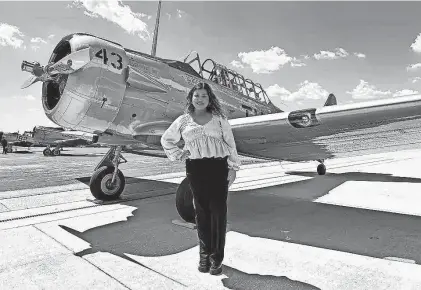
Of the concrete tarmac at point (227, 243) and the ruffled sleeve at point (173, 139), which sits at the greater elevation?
the ruffled sleeve at point (173, 139)

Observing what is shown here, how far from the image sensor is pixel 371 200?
5.61 m

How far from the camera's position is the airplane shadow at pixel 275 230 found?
9.85 ft

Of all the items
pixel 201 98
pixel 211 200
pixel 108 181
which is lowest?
pixel 108 181

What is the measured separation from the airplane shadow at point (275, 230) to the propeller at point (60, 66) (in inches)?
80.1

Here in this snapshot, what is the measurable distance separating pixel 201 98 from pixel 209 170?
0.61 m

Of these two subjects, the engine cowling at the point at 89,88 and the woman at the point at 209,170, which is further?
the engine cowling at the point at 89,88

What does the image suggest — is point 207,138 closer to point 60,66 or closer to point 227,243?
point 227,243

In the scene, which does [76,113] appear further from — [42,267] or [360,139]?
[360,139]

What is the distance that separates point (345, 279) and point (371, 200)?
12.2ft

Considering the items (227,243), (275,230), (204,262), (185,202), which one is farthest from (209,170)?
(275,230)

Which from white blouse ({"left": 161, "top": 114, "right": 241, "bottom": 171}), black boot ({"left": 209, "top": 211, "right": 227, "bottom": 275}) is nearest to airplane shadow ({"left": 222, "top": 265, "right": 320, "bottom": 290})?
black boot ({"left": 209, "top": 211, "right": 227, "bottom": 275})

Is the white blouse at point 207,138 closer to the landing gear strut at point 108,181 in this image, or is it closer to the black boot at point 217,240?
the black boot at point 217,240

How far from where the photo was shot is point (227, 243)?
10.7 feet

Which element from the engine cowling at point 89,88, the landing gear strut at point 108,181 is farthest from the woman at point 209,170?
the landing gear strut at point 108,181
